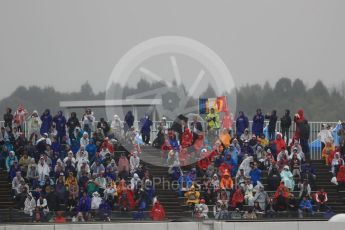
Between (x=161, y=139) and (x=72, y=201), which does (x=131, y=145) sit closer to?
(x=161, y=139)

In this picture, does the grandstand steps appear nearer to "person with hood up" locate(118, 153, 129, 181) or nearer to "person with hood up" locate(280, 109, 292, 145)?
"person with hood up" locate(118, 153, 129, 181)

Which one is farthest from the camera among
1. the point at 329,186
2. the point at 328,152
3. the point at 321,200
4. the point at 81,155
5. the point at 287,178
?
the point at 328,152

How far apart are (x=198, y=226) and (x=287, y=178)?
8727mm

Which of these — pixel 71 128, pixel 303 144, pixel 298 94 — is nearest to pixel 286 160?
pixel 303 144

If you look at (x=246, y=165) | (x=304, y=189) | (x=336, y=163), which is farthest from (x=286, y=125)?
(x=304, y=189)

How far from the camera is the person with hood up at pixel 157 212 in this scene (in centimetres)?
4257

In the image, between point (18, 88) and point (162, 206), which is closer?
point (162, 206)

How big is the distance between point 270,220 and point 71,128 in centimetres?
1443

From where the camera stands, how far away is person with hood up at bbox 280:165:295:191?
46.3 m

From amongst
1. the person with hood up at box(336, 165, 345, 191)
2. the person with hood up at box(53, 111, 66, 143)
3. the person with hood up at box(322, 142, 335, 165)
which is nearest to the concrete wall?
the person with hood up at box(336, 165, 345, 191)

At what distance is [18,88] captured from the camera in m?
91.9

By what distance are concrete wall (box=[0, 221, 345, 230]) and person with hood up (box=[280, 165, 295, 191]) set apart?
7.54 meters

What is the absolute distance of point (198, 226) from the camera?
38.6 meters

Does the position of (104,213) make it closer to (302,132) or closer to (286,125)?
(302,132)
